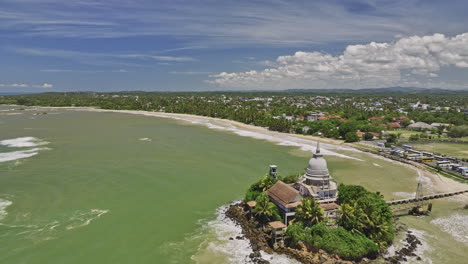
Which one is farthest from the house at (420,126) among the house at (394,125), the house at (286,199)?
the house at (286,199)

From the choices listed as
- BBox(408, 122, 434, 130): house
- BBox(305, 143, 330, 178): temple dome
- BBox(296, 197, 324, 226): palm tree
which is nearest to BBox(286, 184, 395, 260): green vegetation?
BBox(296, 197, 324, 226): palm tree

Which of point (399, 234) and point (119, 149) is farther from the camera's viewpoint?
point (119, 149)

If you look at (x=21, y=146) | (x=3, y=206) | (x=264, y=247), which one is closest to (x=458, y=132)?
(x=264, y=247)

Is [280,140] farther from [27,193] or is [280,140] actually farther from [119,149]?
Result: [27,193]

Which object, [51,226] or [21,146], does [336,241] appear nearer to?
[51,226]

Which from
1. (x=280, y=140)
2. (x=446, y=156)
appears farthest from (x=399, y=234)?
(x=280, y=140)

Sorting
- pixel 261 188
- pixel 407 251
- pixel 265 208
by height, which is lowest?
pixel 407 251
